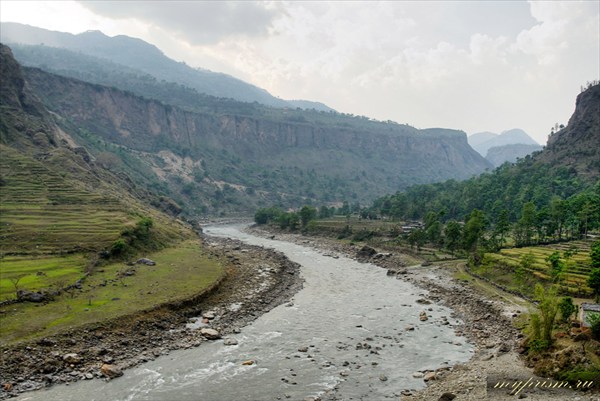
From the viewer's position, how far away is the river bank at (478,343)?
29156mm

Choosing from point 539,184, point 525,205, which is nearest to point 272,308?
point 525,205

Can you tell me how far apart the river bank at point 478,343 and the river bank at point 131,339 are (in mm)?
18019

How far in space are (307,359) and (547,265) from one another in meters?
44.6

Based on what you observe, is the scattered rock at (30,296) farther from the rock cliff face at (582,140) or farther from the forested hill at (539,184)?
the rock cliff face at (582,140)

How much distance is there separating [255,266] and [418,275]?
1192 inches

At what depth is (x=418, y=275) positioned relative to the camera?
7800cm

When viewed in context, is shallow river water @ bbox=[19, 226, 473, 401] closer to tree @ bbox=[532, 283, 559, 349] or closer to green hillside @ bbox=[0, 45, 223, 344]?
tree @ bbox=[532, 283, 559, 349]

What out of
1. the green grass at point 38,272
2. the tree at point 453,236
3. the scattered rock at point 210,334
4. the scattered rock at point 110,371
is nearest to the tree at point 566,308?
the scattered rock at point 210,334

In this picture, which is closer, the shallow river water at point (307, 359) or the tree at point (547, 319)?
the shallow river water at point (307, 359)

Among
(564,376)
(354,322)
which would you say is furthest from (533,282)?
(564,376)

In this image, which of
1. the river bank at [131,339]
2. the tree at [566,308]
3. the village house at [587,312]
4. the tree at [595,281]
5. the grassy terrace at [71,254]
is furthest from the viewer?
the tree at [595,281]

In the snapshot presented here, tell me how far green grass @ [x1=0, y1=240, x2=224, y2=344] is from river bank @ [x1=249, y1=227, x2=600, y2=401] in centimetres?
2606

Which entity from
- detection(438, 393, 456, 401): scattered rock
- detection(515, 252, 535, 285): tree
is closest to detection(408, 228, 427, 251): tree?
detection(515, 252, 535, 285): tree

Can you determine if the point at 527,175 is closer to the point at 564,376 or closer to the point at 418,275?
the point at 418,275
